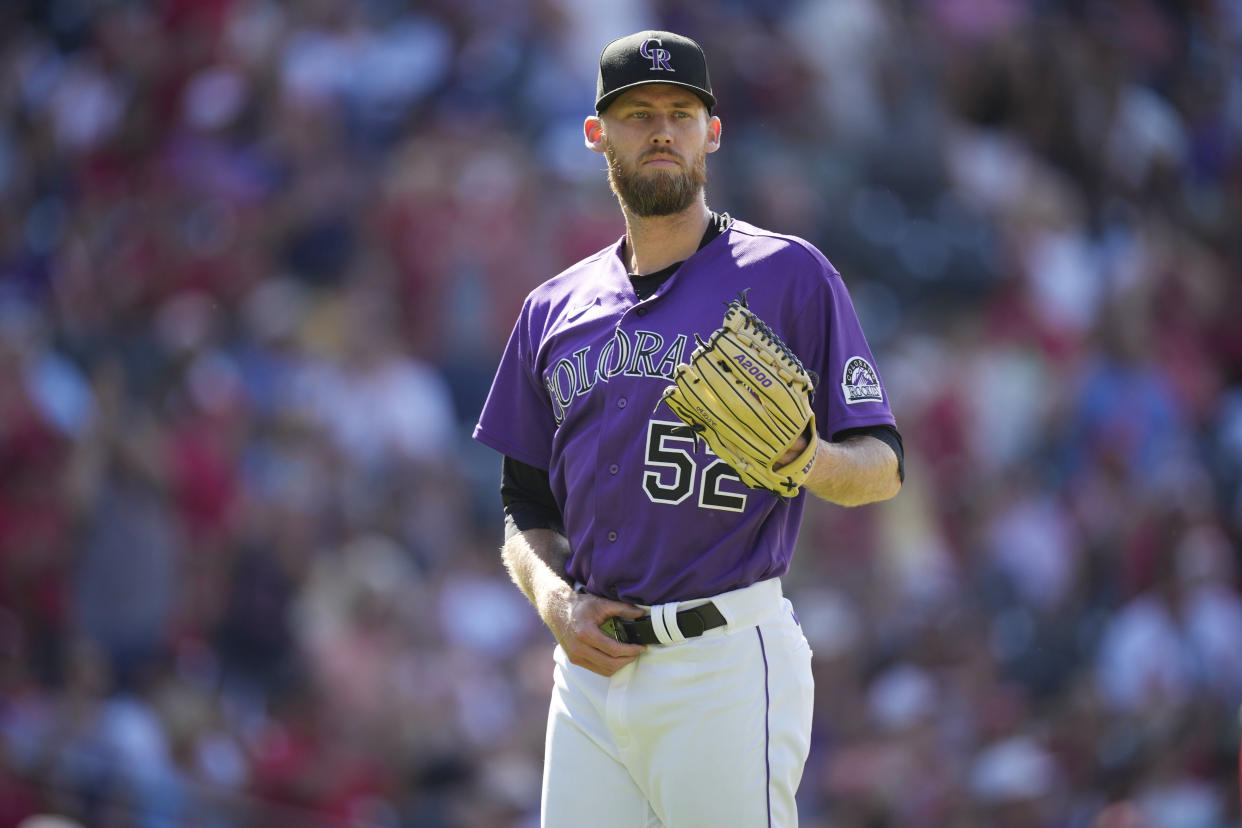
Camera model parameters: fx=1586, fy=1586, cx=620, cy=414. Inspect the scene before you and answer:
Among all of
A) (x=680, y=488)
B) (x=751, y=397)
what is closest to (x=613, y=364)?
(x=680, y=488)

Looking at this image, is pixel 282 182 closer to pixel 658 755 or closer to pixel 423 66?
pixel 423 66

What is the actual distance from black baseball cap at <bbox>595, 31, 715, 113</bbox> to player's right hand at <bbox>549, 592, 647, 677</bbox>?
1104 mm

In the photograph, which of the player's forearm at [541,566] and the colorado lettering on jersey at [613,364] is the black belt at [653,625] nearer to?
the player's forearm at [541,566]

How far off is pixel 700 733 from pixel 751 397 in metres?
0.73

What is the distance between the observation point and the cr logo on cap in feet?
11.2

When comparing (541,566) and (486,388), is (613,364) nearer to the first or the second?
(541,566)

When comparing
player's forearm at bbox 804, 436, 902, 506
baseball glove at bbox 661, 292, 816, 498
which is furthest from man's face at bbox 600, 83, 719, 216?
player's forearm at bbox 804, 436, 902, 506

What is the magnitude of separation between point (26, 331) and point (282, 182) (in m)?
1.72

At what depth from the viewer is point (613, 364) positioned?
11.2ft

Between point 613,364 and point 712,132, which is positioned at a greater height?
point 712,132

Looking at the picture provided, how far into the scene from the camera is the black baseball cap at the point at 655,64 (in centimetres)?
341

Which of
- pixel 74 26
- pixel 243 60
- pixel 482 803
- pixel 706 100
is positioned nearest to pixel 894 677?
pixel 482 803

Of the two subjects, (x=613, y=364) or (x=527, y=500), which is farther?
(x=527, y=500)

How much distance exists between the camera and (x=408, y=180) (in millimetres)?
9281
